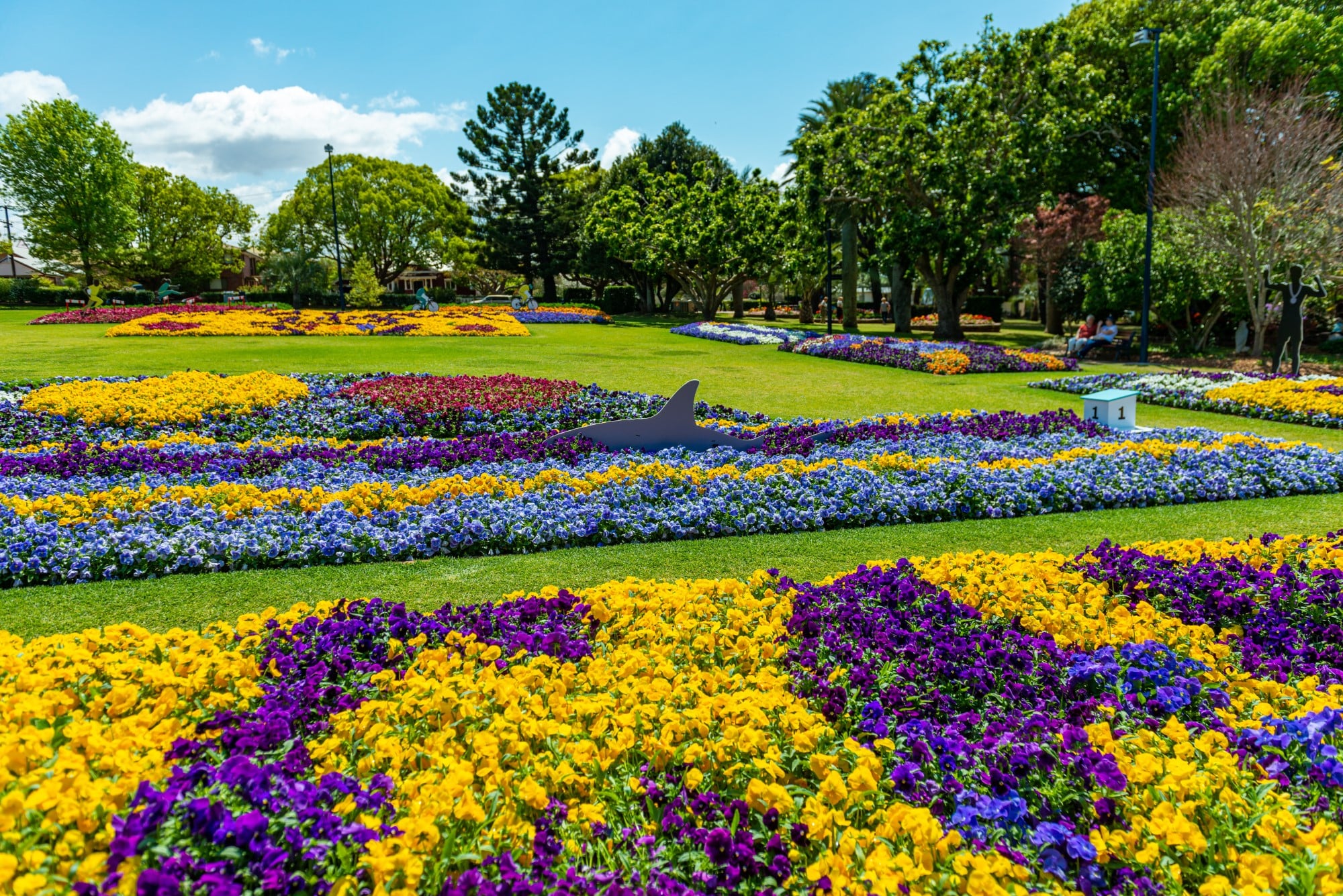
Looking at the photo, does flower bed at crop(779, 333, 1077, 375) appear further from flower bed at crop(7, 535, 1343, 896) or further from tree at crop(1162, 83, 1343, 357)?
flower bed at crop(7, 535, 1343, 896)

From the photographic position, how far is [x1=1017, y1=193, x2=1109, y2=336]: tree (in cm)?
2823

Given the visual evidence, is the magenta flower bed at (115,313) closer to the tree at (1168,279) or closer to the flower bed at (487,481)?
the flower bed at (487,481)

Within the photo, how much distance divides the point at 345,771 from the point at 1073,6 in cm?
3515

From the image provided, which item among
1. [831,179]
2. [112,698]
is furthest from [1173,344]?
[112,698]

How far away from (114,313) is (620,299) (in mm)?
23274

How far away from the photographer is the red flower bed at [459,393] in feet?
32.6

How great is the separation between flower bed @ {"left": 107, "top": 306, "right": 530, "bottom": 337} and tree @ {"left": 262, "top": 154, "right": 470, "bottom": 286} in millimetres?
22896

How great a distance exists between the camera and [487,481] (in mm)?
6555

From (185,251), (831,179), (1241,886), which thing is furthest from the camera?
(185,251)

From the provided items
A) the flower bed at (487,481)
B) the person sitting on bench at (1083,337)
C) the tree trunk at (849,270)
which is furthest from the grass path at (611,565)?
the tree trunk at (849,270)

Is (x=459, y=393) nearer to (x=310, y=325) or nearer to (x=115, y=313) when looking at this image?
(x=310, y=325)

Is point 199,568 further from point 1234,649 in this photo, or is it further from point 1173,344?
point 1173,344

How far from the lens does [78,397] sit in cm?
990

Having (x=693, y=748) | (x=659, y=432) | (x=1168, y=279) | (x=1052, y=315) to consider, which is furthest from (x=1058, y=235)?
(x=693, y=748)
